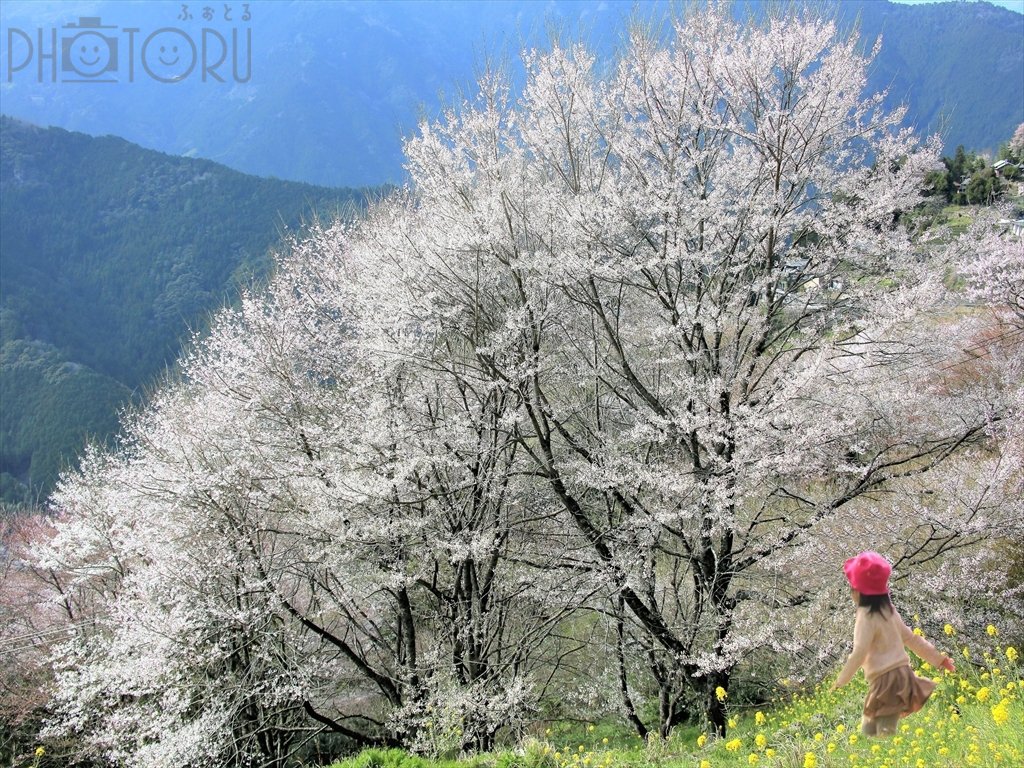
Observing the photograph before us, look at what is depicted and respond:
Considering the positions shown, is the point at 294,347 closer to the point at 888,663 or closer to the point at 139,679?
the point at 139,679

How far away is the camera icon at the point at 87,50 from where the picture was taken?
13938cm

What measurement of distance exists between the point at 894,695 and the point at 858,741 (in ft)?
7.79

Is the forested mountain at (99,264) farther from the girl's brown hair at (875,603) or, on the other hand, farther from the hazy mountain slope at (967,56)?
the hazy mountain slope at (967,56)

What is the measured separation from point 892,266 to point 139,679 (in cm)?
1176

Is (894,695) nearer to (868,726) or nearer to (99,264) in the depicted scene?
(868,726)

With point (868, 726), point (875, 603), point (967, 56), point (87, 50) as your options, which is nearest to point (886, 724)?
point (868, 726)

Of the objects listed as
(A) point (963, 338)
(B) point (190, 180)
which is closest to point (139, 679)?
(A) point (963, 338)

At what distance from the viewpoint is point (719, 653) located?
8562 millimetres

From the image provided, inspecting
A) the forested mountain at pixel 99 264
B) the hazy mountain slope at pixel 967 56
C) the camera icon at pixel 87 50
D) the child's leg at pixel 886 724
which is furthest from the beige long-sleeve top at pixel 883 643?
the camera icon at pixel 87 50

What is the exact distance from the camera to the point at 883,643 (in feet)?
8.69

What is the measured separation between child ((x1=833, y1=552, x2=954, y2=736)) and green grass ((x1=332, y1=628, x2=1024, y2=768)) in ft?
2.37

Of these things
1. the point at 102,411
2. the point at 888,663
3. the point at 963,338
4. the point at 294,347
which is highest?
the point at 102,411

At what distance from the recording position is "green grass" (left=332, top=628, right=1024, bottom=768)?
3395 millimetres

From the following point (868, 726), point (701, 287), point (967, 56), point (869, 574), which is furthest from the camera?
point (967, 56)
